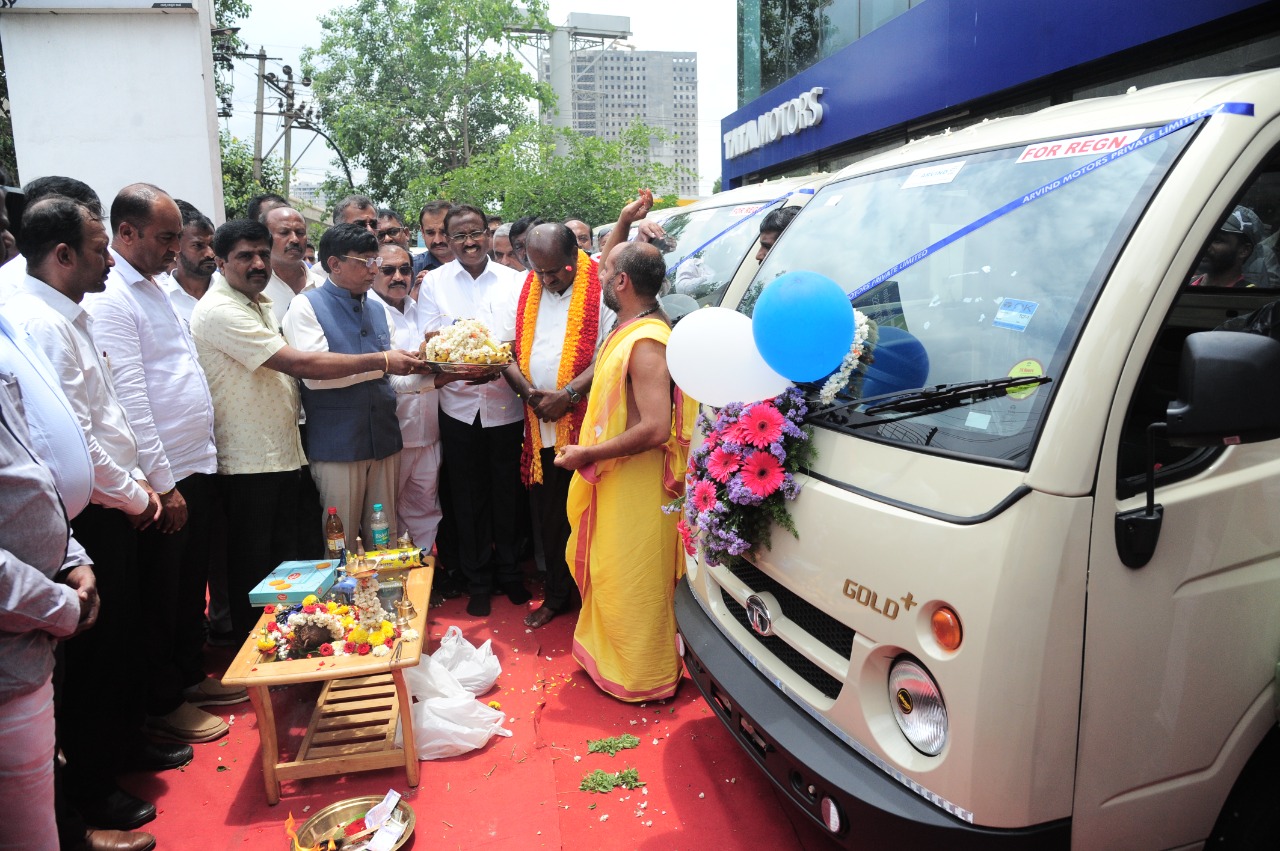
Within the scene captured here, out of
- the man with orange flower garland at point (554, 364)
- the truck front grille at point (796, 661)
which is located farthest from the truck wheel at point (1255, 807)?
the man with orange flower garland at point (554, 364)

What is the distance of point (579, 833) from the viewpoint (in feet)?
9.64

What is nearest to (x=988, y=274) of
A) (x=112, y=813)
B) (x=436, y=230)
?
(x=112, y=813)

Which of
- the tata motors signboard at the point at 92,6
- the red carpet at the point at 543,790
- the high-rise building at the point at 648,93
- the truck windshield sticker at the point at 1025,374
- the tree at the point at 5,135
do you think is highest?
the high-rise building at the point at 648,93

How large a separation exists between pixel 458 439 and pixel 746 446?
2.74 metres

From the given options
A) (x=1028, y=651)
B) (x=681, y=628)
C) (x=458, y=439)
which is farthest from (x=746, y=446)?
(x=458, y=439)

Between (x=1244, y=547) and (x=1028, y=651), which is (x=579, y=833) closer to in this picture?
(x=1028, y=651)

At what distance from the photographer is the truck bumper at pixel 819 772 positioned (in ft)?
6.13

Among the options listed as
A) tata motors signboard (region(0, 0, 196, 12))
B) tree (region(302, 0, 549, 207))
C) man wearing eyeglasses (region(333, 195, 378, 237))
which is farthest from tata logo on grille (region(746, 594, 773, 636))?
tree (region(302, 0, 549, 207))

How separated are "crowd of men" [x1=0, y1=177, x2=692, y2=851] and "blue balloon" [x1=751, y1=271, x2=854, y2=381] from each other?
3.27ft

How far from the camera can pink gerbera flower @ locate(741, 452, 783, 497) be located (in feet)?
8.26

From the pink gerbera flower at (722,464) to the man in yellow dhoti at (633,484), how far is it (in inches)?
28.5

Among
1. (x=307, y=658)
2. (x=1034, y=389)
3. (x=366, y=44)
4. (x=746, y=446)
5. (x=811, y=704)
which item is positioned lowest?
(x=307, y=658)

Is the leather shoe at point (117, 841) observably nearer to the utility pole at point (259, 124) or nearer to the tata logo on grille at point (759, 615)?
the tata logo on grille at point (759, 615)

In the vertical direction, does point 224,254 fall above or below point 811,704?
above
